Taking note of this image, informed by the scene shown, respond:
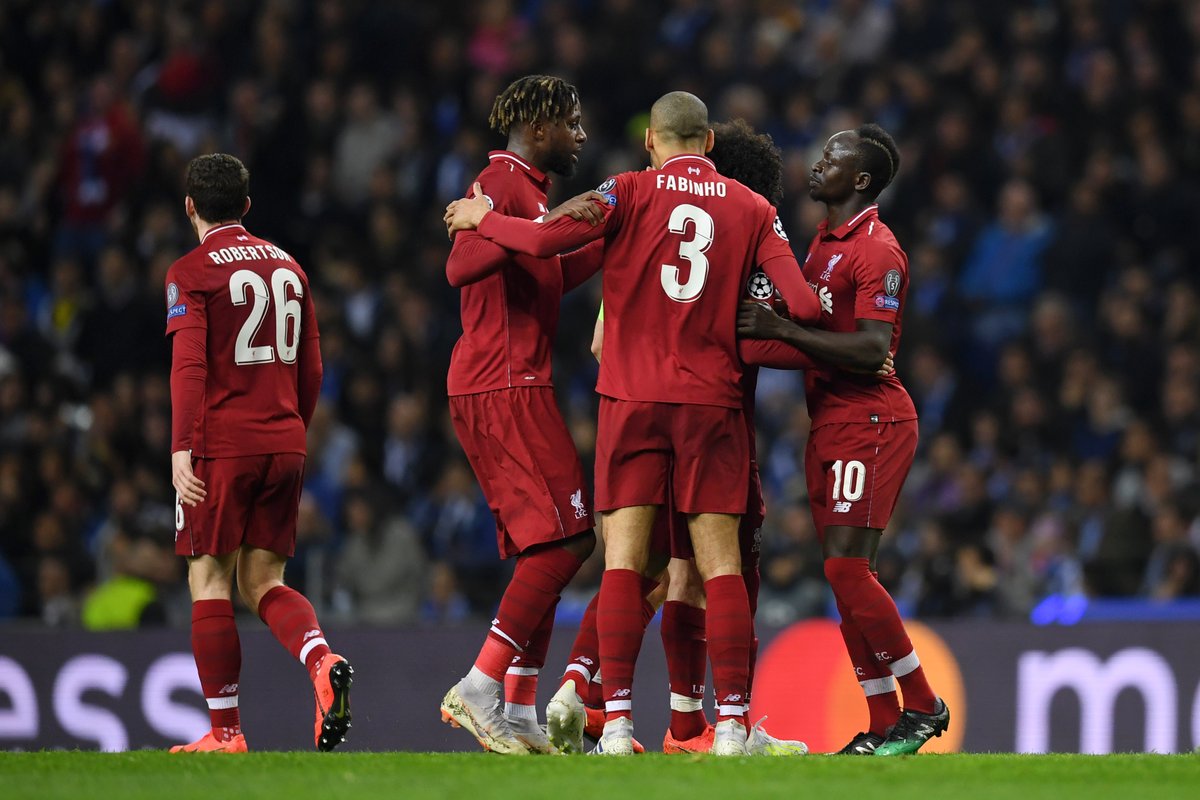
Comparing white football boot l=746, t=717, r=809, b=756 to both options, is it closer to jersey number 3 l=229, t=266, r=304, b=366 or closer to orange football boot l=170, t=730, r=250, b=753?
orange football boot l=170, t=730, r=250, b=753

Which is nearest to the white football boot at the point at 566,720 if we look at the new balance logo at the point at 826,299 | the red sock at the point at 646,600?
the red sock at the point at 646,600

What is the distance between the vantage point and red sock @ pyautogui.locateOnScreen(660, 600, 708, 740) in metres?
7.20

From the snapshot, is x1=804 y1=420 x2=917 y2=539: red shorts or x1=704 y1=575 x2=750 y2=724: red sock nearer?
x1=704 y1=575 x2=750 y2=724: red sock

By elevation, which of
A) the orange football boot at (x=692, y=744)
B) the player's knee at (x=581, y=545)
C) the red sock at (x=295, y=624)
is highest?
the player's knee at (x=581, y=545)

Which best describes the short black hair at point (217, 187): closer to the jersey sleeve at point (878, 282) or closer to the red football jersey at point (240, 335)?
the red football jersey at point (240, 335)

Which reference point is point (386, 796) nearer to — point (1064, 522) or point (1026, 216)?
point (1064, 522)

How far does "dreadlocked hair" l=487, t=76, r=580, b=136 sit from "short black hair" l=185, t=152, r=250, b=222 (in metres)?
1.12

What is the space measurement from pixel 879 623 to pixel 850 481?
0.56 meters

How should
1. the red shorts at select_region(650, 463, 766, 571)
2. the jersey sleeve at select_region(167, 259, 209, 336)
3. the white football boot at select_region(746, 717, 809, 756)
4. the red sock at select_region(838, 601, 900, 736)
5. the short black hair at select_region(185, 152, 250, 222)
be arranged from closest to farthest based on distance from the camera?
the red shorts at select_region(650, 463, 766, 571)
the white football boot at select_region(746, 717, 809, 756)
the red sock at select_region(838, 601, 900, 736)
the jersey sleeve at select_region(167, 259, 209, 336)
the short black hair at select_region(185, 152, 250, 222)

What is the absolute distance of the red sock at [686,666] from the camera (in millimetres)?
7203

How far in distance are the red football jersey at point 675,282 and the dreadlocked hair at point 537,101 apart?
535 millimetres

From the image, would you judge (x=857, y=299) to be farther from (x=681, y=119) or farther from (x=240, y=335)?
(x=240, y=335)

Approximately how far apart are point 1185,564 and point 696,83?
6.78 m

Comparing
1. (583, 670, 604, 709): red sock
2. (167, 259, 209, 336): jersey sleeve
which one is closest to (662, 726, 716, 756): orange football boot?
(583, 670, 604, 709): red sock
